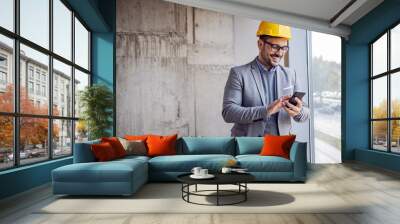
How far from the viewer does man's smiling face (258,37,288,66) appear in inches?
→ 347

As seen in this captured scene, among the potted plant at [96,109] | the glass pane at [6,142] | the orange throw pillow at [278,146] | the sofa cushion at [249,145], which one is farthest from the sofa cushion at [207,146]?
the glass pane at [6,142]

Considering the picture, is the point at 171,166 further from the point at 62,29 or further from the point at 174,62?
the point at 174,62

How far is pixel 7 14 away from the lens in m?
4.97

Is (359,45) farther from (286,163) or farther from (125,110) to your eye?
(125,110)

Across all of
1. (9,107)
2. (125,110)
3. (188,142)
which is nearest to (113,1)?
(125,110)

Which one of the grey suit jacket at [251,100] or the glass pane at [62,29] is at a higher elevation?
the glass pane at [62,29]

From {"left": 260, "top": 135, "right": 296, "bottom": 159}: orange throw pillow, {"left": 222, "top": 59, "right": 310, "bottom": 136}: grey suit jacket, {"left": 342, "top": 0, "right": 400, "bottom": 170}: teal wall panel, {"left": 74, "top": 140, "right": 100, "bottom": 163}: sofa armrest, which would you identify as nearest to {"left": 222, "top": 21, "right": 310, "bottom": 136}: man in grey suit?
{"left": 222, "top": 59, "right": 310, "bottom": 136}: grey suit jacket

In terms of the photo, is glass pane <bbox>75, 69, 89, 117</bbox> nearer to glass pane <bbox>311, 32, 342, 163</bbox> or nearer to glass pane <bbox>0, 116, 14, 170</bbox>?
glass pane <bbox>0, 116, 14, 170</bbox>

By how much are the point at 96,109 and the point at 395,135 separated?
6.27m

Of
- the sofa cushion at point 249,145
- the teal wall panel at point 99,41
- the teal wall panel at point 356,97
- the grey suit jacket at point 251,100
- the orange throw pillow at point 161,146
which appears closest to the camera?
the teal wall panel at point 99,41

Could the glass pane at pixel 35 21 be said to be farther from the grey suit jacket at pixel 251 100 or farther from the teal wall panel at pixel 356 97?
the teal wall panel at pixel 356 97

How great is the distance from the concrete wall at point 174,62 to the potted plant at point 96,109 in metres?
0.80

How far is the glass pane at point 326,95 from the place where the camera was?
9.20m

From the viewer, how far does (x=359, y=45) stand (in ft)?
30.6
